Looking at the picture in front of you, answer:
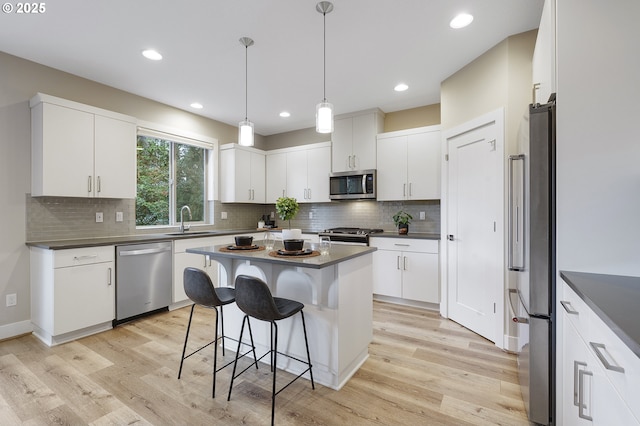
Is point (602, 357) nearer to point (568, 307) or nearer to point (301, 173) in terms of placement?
point (568, 307)

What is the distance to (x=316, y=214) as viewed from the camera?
17.3ft

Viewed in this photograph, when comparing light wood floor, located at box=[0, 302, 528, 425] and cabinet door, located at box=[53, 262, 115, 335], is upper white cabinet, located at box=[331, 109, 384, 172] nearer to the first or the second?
light wood floor, located at box=[0, 302, 528, 425]

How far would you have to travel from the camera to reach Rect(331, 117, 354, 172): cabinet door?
14.8ft

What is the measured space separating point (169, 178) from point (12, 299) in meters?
2.14

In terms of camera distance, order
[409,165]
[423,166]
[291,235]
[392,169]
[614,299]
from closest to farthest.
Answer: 1. [614,299]
2. [291,235]
3. [423,166]
4. [409,165]
5. [392,169]

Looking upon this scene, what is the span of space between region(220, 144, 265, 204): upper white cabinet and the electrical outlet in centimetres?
272

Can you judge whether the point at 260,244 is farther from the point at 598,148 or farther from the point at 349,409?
the point at 598,148

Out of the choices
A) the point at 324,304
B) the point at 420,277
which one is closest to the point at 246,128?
the point at 324,304

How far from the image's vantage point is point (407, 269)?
3744 millimetres

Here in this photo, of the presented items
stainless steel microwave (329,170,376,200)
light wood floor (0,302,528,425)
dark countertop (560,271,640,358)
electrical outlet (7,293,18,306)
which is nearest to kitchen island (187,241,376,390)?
light wood floor (0,302,528,425)

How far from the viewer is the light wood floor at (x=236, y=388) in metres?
1.74

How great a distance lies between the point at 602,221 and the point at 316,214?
4156mm

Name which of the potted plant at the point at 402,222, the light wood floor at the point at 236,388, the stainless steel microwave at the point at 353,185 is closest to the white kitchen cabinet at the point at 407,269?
the potted plant at the point at 402,222

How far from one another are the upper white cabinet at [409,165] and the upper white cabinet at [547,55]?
1.79 meters
